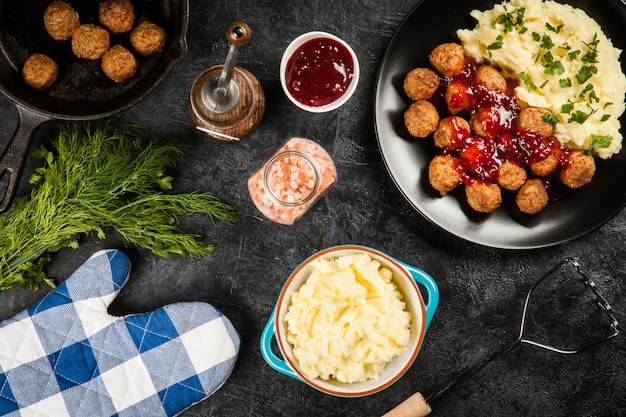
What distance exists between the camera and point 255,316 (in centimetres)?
455

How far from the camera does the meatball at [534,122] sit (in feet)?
13.3

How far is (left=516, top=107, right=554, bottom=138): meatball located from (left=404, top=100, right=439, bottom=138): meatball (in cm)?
59

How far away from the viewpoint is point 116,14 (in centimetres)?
411

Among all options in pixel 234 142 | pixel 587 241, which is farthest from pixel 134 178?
pixel 587 241

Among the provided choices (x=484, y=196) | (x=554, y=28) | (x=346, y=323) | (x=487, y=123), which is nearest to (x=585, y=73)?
(x=554, y=28)

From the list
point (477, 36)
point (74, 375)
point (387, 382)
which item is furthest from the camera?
point (74, 375)

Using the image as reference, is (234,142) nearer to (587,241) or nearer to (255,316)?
(255,316)

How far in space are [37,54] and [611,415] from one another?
5.10 m

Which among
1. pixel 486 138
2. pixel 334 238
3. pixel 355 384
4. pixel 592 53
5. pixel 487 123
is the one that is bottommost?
pixel 355 384

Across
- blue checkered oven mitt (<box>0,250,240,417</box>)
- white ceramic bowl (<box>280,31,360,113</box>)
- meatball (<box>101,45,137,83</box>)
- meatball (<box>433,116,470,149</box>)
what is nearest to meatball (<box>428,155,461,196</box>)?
meatball (<box>433,116,470,149</box>)

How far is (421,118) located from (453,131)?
24 centimetres

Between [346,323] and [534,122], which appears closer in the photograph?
[346,323]

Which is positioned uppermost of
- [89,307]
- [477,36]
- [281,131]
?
[477,36]

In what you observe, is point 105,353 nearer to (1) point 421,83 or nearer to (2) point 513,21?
(1) point 421,83
